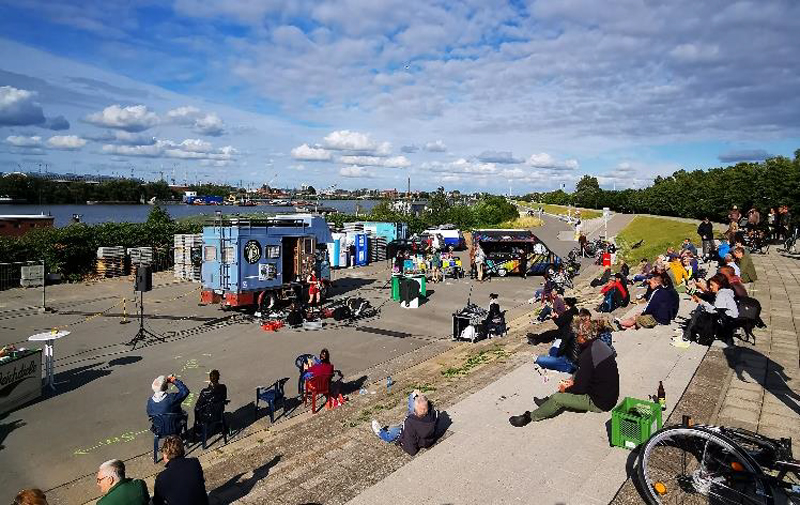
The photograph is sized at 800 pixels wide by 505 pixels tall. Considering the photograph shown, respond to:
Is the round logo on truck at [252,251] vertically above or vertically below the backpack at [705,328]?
above

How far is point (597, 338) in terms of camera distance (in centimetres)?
696

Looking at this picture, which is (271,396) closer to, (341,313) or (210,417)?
(210,417)

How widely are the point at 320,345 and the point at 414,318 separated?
4.52 meters

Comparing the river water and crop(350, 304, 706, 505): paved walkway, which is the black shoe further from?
the river water

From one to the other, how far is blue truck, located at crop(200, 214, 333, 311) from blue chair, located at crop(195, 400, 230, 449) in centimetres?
995

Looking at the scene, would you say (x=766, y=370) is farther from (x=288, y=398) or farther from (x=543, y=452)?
(x=288, y=398)

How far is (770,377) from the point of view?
330 inches

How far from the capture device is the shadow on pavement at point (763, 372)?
299 inches

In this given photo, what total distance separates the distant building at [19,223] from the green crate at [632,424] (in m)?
33.5

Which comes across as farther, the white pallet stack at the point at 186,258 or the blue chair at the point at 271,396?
the white pallet stack at the point at 186,258

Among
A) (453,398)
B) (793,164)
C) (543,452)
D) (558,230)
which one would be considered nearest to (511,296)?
(453,398)

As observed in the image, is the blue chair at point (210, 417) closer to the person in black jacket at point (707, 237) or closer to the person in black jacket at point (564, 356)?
the person in black jacket at point (564, 356)

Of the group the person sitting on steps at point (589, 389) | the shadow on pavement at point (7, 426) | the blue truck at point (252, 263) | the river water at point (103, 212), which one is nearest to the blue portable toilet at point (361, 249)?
the blue truck at point (252, 263)

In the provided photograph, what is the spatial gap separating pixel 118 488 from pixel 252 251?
47.2 feet
